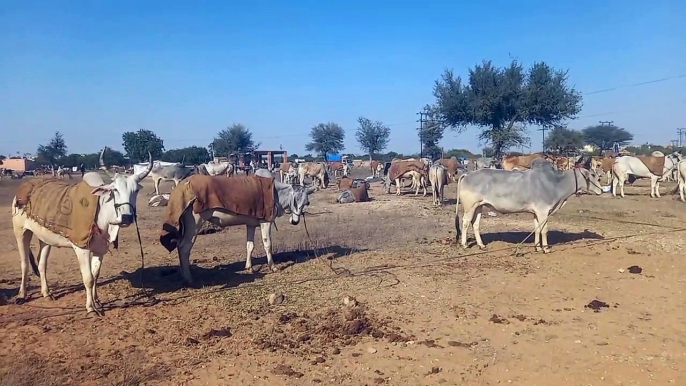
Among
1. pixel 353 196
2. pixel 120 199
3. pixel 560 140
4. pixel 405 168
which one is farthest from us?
pixel 560 140

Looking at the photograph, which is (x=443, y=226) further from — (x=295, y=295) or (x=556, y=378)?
(x=556, y=378)

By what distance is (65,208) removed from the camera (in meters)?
8.63

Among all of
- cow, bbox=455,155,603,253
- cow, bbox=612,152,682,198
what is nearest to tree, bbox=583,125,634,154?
cow, bbox=612,152,682,198

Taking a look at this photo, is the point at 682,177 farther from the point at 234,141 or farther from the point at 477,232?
the point at 234,141

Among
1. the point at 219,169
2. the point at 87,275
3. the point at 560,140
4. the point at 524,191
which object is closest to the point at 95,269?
the point at 87,275

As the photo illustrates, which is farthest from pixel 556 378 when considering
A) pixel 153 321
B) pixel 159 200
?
pixel 159 200

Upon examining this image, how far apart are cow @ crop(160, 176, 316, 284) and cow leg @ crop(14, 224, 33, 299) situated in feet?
7.14

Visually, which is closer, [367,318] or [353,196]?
[367,318]

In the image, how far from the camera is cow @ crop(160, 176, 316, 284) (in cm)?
1035

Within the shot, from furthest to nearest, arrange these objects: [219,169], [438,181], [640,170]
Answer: [219,169], [640,170], [438,181]

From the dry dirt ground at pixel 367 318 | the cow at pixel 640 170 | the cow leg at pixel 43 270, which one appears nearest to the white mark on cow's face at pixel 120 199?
the dry dirt ground at pixel 367 318

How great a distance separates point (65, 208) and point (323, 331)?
13.7 feet

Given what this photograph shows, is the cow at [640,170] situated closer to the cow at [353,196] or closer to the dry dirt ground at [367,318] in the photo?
the cow at [353,196]

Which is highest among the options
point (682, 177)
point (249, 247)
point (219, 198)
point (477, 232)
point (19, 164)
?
point (19, 164)
